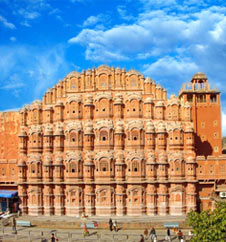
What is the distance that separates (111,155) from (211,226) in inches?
789

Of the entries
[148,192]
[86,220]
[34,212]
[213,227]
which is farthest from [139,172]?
[213,227]

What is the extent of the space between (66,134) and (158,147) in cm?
1264

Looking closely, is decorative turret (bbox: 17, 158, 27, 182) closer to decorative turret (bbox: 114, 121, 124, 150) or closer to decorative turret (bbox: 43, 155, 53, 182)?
decorative turret (bbox: 43, 155, 53, 182)

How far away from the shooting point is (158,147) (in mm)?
42781

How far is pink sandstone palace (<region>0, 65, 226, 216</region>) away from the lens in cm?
4128

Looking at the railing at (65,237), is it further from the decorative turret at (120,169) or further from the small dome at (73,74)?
the small dome at (73,74)

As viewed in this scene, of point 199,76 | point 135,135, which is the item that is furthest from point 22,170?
point 199,76

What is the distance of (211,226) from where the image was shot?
76.1 feet

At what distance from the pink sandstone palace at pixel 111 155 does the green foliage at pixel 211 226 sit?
55.2 feet

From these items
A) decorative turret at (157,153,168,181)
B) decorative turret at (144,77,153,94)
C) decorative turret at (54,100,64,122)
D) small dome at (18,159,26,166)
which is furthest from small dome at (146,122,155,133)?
small dome at (18,159,26,166)

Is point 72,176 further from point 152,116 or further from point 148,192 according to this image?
point 152,116

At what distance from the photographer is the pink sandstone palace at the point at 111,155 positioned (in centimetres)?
4128

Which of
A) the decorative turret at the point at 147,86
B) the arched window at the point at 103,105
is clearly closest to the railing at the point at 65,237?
the arched window at the point at 103,105

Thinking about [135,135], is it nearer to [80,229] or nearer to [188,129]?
[188,129]
